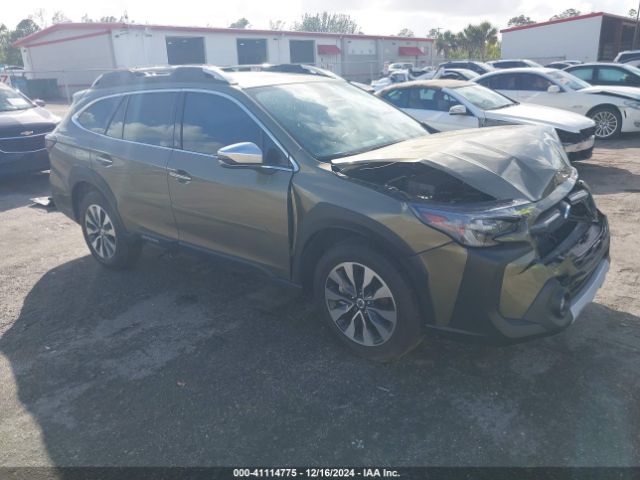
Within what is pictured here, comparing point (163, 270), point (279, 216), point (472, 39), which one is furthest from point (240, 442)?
point (472, 39)

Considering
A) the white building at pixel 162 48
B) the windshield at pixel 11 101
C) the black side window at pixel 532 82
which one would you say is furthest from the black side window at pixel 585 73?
the white building at pixel 162 48

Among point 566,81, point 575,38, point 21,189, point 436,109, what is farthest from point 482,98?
point 575,38

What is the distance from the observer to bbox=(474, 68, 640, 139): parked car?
10.9 metres

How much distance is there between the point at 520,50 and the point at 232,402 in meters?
40.7

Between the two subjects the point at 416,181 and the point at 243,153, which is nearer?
the point at 416,181

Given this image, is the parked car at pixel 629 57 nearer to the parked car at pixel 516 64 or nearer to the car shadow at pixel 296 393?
the parked car at pixel 516 64

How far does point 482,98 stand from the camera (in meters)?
9.23

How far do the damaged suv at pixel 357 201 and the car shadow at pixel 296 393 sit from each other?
0.38 meters

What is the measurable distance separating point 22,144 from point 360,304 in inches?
314

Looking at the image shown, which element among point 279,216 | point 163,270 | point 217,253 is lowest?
point 163,270

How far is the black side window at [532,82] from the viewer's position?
11.5m

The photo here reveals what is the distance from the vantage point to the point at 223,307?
14.5 ft

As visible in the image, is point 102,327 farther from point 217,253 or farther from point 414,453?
point 414,453

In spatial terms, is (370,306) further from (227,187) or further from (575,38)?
(575,38)
